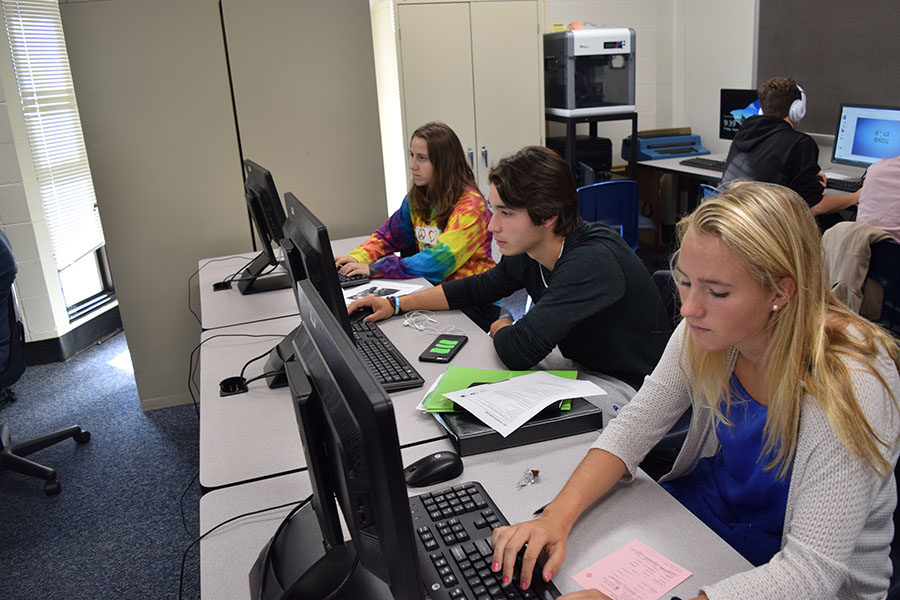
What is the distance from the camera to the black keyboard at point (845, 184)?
12.2 ft

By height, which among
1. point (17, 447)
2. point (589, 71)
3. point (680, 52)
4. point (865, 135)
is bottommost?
point (17, 447)

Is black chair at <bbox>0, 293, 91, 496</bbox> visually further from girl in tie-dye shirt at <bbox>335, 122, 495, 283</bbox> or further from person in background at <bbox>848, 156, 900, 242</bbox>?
person in background at <bbox>848, 156, 900, 242</bbox>

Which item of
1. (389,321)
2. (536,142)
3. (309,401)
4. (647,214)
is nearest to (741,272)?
(309,401)

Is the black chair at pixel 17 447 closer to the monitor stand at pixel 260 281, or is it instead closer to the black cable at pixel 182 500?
the black cable at pixel 182 500

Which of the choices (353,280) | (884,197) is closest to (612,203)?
(884,197)

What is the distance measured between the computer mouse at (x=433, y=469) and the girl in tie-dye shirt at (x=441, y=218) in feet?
4.73

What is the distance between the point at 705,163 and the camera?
4621 millimetres

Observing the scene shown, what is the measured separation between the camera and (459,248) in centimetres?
270

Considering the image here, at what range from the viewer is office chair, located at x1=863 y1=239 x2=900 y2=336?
7.80 feet

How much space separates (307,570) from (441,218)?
77.1 inches

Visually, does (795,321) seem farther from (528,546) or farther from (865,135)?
(865,135)

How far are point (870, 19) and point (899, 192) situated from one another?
6.12ft

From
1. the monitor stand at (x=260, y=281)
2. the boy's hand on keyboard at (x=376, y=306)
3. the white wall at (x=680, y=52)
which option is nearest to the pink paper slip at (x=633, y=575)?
the boy's hand on keyboard at (x=376, y=306)

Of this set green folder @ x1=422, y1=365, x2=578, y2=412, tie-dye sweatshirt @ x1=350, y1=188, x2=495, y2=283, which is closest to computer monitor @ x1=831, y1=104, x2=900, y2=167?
tie-dye sweatshirt @ x1=350, y1=188, x2=495, y2=283
